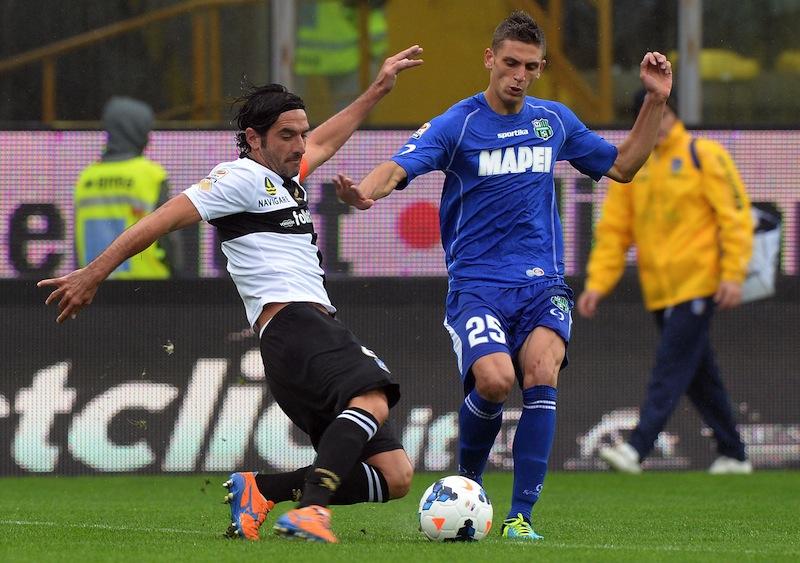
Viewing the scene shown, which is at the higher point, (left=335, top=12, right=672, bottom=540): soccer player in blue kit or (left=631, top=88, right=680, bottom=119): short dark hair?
(left=631, top=88, right=680, bottom=119): short dark hair

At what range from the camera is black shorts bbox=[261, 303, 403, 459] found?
627 centimetres

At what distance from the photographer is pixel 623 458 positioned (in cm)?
1033

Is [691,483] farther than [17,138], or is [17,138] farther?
[17,138]

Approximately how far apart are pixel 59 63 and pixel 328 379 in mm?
5531

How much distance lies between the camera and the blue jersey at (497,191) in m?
7.15

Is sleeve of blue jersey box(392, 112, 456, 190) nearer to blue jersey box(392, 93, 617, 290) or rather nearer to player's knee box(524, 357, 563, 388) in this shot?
blue jersey box(392, 93, 617, 290)

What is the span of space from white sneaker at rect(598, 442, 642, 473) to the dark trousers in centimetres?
5

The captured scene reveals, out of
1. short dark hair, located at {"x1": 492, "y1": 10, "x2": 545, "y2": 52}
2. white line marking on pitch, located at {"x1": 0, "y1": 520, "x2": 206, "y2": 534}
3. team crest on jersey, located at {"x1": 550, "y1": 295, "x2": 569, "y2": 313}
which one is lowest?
white line marking on pitch, located at {"x1": 0, "y1": 520, "x2": 206, "y2": 534}

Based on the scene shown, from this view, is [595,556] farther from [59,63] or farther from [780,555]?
[59,63]

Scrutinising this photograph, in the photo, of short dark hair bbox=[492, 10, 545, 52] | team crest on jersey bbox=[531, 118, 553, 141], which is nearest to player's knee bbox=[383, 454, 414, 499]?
team crest on jersey bbox=[531, 118, 553, 141]

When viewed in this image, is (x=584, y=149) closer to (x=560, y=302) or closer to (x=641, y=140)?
(x=641, y=140)

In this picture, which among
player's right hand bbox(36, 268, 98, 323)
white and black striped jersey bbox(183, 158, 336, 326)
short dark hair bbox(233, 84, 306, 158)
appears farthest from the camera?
short dark hair bbox(233, 84, 306, 158)

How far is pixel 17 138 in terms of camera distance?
1082 cm

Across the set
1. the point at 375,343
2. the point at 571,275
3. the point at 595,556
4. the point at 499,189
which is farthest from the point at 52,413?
the point at 595,556
